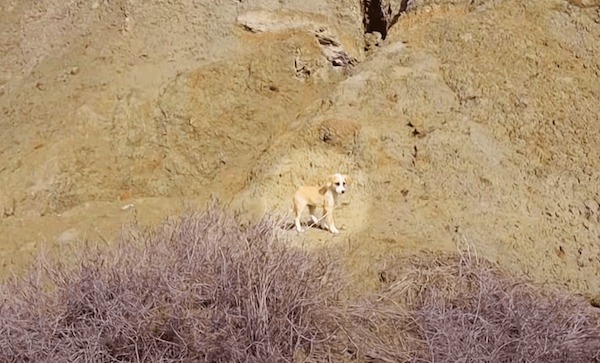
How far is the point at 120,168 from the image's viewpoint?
10117 mm

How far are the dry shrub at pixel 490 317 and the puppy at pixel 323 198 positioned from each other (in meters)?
1.08

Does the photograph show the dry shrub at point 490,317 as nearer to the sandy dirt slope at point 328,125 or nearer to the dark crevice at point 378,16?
the sandy dirt slope at point 328,125

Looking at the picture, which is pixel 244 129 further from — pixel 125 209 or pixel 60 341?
pixel 60 341

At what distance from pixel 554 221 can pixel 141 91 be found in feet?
18.1

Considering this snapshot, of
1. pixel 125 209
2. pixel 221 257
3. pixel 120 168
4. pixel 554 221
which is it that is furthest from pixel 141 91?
pixel 554 221

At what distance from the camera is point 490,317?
6.71 metres

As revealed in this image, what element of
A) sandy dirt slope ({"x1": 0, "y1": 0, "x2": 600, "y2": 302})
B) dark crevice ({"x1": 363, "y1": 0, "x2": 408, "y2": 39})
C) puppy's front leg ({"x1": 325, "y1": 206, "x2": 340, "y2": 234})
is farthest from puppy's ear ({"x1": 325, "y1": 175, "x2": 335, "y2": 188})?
dark crevice ({"x1": 363, "y1": 0, "x2": 408, "y2": 39})

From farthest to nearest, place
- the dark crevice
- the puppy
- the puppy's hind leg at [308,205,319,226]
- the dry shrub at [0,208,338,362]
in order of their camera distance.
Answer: the dark crevice < the puppy's hind leg at [308,205,319,226] < the puppy < the dry shrub at [0,208,338,362]

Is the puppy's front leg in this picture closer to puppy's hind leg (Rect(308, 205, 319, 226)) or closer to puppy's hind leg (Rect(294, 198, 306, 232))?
puppy's hind leg (Rect(308, 205, 319, 226))

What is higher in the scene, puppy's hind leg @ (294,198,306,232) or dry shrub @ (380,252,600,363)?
dry shrub @ (380,252,600,363)

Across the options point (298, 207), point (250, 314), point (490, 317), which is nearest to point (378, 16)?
point (298, 207)

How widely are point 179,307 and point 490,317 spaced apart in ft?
8.16

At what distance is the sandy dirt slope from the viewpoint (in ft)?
27.2

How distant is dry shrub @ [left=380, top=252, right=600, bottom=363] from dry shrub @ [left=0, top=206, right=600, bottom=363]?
1cm
